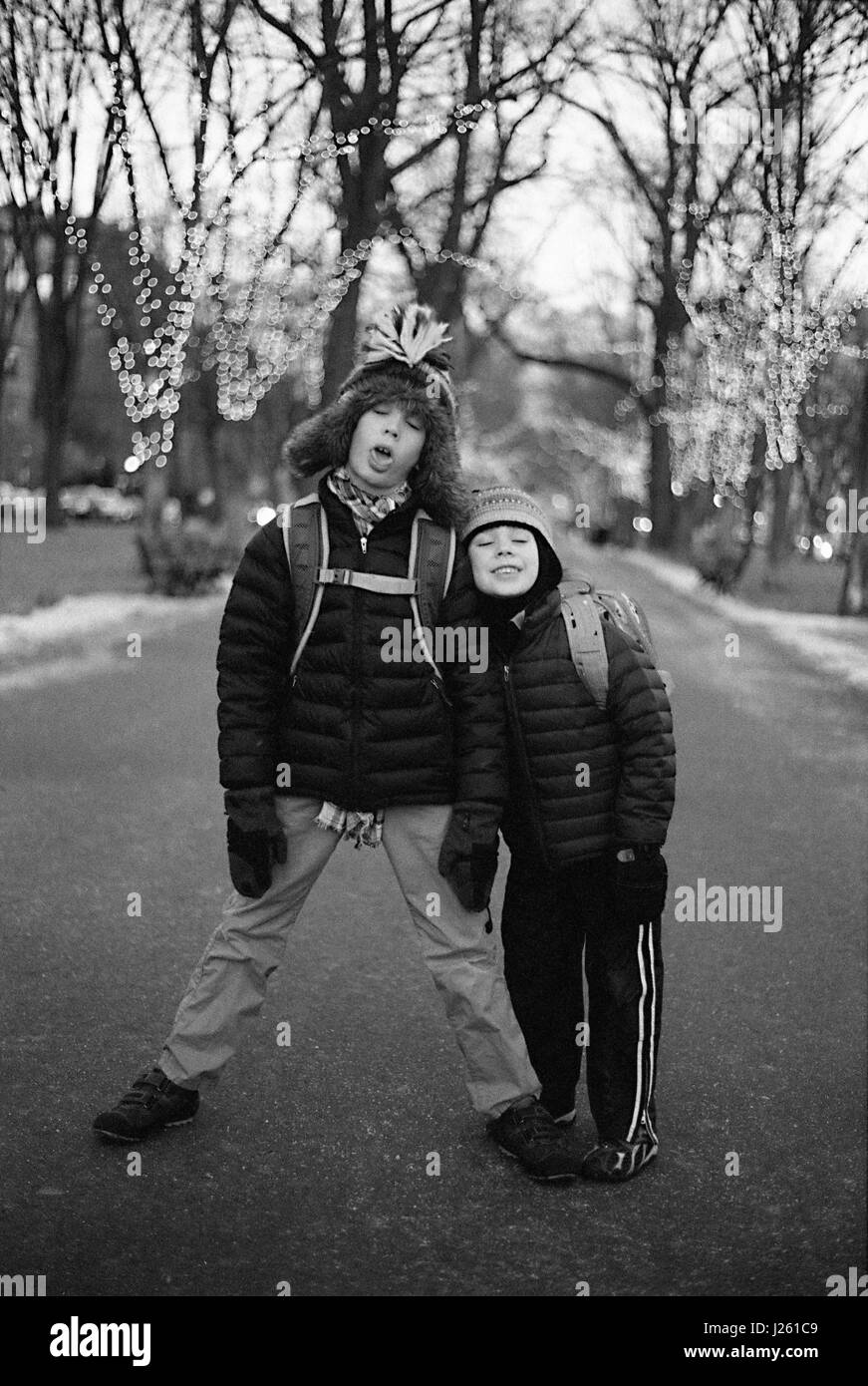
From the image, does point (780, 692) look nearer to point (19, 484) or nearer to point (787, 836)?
point (787, 836)

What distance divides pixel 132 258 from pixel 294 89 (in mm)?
4366

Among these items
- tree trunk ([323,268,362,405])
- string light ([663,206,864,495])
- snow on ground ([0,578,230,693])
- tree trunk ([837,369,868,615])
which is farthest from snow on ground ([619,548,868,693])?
snow on ground ([0,578,230,693])

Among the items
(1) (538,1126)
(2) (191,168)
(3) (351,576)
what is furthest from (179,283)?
(1) (538,1126)

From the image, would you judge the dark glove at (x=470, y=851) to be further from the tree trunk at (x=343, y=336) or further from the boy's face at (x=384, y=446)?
the tree trunk at (x=343, y=336)

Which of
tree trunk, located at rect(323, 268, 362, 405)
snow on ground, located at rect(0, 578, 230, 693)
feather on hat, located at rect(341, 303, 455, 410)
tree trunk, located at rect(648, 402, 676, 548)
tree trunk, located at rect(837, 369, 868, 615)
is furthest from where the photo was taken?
tree trunk, located at rect(648, 402, 676, 548)

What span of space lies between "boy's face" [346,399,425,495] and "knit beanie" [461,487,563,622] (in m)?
0.24

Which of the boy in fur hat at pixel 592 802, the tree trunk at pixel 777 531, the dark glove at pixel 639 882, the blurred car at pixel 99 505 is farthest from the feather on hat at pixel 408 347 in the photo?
the blurred car at pixel 99 505

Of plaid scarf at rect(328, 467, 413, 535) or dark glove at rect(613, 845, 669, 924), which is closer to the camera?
dark glove at rect(613, 845, 669, 924)

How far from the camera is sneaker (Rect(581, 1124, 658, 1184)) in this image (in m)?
3.52

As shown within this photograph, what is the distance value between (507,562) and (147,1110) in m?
1.55

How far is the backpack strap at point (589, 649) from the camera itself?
3508mm

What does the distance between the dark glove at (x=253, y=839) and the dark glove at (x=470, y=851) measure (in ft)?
1.31

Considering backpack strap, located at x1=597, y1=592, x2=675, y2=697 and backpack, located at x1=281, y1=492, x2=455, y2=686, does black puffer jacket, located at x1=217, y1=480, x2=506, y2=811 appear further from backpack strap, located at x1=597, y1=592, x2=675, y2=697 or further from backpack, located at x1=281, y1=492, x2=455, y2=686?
backpack strap, located at x1=597, y1=592, x2=675, y2=697
